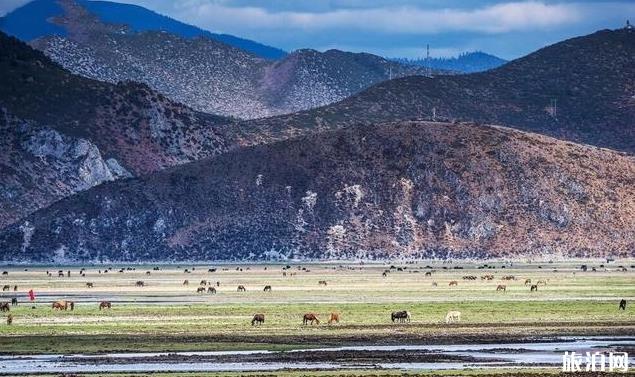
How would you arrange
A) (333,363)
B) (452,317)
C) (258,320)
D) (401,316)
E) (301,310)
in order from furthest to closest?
1. (301,310)
2. (452,317)
3. (401,316)
4. (258,320)
5. (333,363)

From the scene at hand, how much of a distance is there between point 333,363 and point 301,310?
3422 cm

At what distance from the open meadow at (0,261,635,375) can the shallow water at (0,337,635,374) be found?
84.0 inches

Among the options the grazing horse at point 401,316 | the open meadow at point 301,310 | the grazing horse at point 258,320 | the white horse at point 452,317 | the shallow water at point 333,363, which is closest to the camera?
the shallow water at point 333,363

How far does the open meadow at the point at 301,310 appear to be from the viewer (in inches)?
2840

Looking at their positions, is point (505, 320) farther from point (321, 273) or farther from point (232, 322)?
point (321, 273)

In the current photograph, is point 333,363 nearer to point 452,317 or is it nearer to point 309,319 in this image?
point 309,319

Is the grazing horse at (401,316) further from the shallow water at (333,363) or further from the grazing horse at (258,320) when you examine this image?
the shallow water at (333,363)

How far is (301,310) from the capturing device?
310 feet

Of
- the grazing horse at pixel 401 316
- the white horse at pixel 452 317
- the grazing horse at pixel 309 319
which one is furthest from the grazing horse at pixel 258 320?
the white horse at pixel 452 317

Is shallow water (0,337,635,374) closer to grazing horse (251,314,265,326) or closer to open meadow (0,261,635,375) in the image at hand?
open meadow (0,261,635,375)

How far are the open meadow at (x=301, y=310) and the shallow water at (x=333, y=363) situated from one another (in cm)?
213

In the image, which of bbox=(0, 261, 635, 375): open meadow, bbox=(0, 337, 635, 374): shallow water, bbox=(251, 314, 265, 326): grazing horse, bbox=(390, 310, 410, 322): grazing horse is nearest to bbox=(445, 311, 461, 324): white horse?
bbox=(0, 261, 635, 375): open meadow

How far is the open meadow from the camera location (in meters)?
72.1

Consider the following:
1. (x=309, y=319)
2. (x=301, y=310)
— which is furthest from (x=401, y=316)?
(x=301, y=310)
